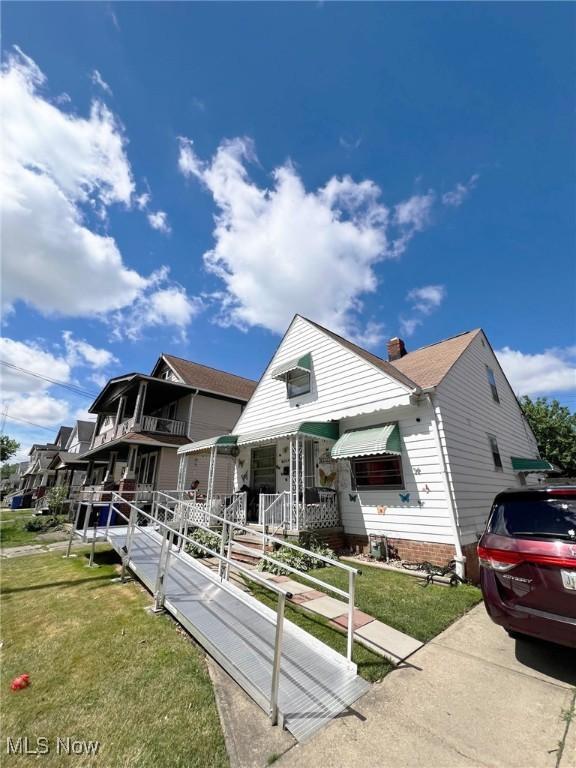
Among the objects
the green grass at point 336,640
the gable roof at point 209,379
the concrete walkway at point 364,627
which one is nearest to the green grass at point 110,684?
the green grass at point 336,640

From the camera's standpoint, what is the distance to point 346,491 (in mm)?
9898

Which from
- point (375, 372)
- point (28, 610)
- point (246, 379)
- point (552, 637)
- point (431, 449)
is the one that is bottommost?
point (28, 610)

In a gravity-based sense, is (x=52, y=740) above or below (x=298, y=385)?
below

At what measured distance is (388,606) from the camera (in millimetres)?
5340

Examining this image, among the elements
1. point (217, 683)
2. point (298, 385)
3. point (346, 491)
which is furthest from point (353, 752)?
point (298, 385)

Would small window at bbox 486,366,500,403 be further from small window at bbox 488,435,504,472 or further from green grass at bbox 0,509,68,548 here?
green grass at bbox 0,509,68,548

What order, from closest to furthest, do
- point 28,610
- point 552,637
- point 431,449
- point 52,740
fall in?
point 52,740 → point 552,637 → point 28,610 → point 431,449

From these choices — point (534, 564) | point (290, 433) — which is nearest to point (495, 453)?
point (290, 433)

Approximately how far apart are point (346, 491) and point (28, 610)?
7.58 metres

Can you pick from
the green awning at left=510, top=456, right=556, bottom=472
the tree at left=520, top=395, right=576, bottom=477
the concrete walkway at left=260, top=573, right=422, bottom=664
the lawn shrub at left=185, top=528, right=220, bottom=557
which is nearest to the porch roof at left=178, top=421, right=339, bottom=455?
the lawn shrub at left=185, top=528, right=220, bottom=557

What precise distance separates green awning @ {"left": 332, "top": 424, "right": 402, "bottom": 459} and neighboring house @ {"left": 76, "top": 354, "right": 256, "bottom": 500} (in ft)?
38.2

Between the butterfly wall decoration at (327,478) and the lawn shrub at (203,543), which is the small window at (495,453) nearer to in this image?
the butterfly wall decoration at (327,478)

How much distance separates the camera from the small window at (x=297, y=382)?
1201 cm

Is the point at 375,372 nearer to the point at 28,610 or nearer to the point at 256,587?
the point at 256,587
